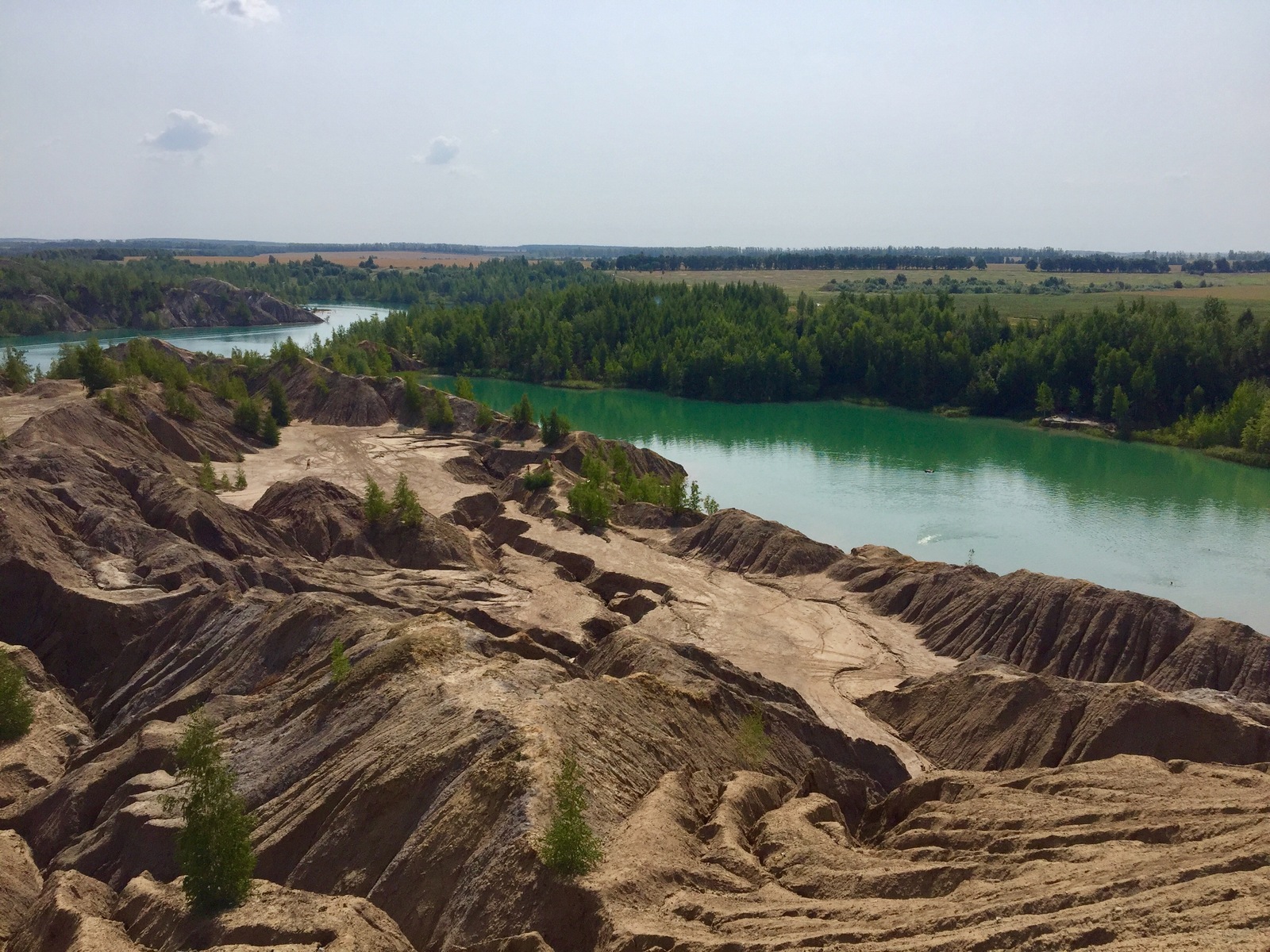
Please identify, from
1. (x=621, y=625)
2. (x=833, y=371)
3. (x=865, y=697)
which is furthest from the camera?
(x=833, y=371)

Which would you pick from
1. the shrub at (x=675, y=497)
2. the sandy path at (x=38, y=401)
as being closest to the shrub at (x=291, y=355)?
the sandy path at (x=38, y=401)

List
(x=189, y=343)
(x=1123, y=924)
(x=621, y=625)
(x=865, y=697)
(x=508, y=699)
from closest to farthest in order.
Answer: (x=1123, y=924), (x=508, y=699), (x=865, y=697), (x=621, y=625), (x=189, y=343)

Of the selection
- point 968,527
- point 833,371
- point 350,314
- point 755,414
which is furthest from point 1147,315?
point 350,314

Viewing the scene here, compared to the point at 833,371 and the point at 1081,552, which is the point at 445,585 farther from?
the point at 833,371

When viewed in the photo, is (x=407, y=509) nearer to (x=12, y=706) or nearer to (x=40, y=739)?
(x=40, y=739)

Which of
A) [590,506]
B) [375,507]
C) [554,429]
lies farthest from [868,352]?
[375,507]

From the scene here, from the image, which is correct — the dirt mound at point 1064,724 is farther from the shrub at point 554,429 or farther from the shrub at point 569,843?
the shrub at point 554,429

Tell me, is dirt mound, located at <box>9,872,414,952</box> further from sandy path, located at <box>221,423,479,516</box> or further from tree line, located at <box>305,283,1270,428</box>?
tree line, located at <box>305,283,1270,428</box>
